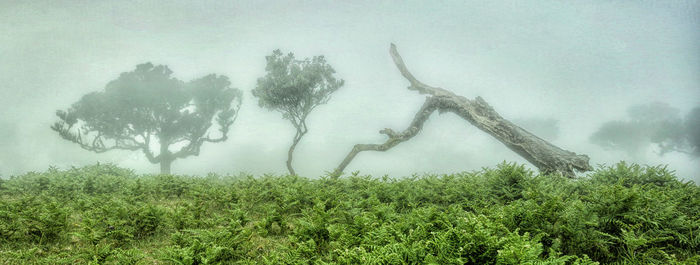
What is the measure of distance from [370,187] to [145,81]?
93.5 ft

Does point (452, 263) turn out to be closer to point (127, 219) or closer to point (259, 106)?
point (127, 219)

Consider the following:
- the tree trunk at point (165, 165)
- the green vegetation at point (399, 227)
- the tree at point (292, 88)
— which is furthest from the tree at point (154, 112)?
the green vegetation at point (399, 227)

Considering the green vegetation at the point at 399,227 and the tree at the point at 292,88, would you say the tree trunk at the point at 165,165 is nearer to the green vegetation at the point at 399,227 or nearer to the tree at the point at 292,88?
the tree at the point at 292,88

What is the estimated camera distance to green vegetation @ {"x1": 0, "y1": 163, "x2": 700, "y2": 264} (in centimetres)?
417

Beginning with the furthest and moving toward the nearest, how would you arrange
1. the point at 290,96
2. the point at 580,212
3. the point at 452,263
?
the point at 290,96 → the point at 580,212 → the point at 452,263

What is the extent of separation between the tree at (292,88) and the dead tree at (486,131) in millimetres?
5715

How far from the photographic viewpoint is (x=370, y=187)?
367 inches

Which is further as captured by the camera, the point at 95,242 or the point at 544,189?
the point at 544,189

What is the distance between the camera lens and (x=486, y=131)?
15.3 m

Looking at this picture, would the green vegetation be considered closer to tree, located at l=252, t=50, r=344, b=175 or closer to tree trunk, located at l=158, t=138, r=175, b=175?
tree, located at l=252, t=50, r=344, b=175

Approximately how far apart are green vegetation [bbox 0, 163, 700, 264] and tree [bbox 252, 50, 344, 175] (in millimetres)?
12790

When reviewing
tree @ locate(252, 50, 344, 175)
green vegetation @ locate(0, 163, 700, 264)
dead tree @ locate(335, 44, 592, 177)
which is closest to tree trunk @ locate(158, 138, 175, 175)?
tree @ locate(252, 50, 344, 175)

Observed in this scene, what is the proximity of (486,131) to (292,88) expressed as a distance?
39.6 ft

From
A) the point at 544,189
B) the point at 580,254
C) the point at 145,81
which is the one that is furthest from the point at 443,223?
the point at 145,81
